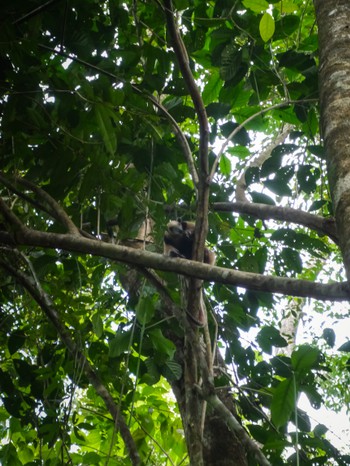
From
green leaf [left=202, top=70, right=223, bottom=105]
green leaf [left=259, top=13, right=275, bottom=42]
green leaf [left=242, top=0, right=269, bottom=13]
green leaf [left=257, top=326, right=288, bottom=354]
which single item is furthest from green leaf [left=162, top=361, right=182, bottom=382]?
green leaf [left=242, top=0, right=269, bottom=13]

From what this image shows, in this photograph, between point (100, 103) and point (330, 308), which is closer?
point (100, 103)

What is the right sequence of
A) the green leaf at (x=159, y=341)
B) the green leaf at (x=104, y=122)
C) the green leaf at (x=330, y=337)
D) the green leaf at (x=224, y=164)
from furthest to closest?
the green leaf at (x=224, y=164), the green leaf at (x=330, y=337), the green leaf at (x=159, y=341), the green leaf at (x=104, y=122)

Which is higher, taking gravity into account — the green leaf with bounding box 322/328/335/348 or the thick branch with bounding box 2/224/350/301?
the green leaf with bounding box 322/328/335/348

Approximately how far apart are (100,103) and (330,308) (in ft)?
21.8

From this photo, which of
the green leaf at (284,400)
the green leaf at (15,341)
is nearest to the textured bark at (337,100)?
the green leaf at (284,400)

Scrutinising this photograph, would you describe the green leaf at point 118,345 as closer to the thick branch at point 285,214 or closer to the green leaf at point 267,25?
the thick branch at point 285,214

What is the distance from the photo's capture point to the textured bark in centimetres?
147

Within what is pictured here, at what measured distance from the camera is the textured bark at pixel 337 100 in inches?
58.0

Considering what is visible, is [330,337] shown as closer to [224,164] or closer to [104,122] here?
[224,164]

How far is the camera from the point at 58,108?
7.95ft

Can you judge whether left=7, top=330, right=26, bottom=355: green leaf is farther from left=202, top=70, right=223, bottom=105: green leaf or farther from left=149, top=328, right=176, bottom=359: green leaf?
left=202, top=70, right=223, bottom=105: green leaf

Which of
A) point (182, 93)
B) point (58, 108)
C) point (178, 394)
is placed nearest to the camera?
point (58, 108)

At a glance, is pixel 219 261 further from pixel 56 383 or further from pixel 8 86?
pixel 8 86

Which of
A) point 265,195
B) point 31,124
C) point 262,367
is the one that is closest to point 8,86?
point 31,124
